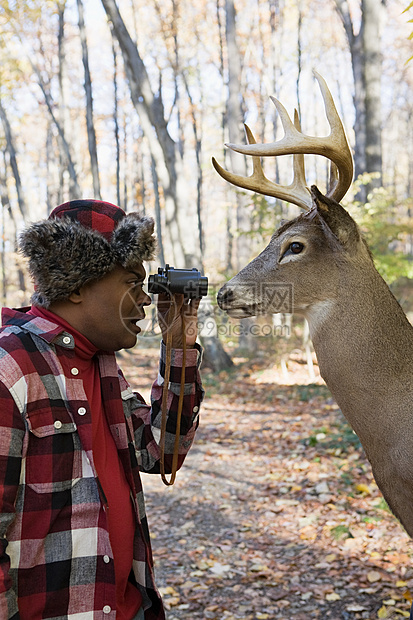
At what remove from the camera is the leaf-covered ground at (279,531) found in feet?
12.8

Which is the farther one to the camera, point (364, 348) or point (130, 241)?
point (364, 348)

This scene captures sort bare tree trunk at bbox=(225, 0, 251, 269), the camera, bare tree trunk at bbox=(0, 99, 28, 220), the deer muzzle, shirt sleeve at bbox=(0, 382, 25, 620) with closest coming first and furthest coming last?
shirt sleeve at bbox=(0, 382, 25, 620), the camera, the deer muzzle, bare tree trunk at bbox=(225, 0, 251, 269), bare tree trunk at bbox=(0, 99, 28, 220)

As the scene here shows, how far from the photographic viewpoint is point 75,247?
2.00 meters

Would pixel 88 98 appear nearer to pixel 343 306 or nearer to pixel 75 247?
pixel 343 306

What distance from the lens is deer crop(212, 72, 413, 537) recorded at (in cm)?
241

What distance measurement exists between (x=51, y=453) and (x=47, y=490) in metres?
0.11

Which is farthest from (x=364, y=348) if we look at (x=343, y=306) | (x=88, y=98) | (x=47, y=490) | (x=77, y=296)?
(x=88, y=98)

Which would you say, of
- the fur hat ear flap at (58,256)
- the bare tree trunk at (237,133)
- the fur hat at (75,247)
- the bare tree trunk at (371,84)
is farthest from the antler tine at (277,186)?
the bare tree trunk at (237,133)

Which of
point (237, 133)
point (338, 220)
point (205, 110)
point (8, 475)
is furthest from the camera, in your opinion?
point (205, 110)

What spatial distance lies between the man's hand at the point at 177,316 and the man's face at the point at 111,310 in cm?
19

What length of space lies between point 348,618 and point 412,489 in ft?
5.98

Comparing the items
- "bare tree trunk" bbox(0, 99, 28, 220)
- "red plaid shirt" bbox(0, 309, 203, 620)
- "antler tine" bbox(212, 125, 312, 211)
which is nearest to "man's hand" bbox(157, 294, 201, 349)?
"red plaid shirt" bbox(0, 309, 203, 620)

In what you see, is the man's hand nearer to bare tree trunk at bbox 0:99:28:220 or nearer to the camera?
the camera

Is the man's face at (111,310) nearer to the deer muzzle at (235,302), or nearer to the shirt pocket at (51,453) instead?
the shirt pocket at (51,453)
